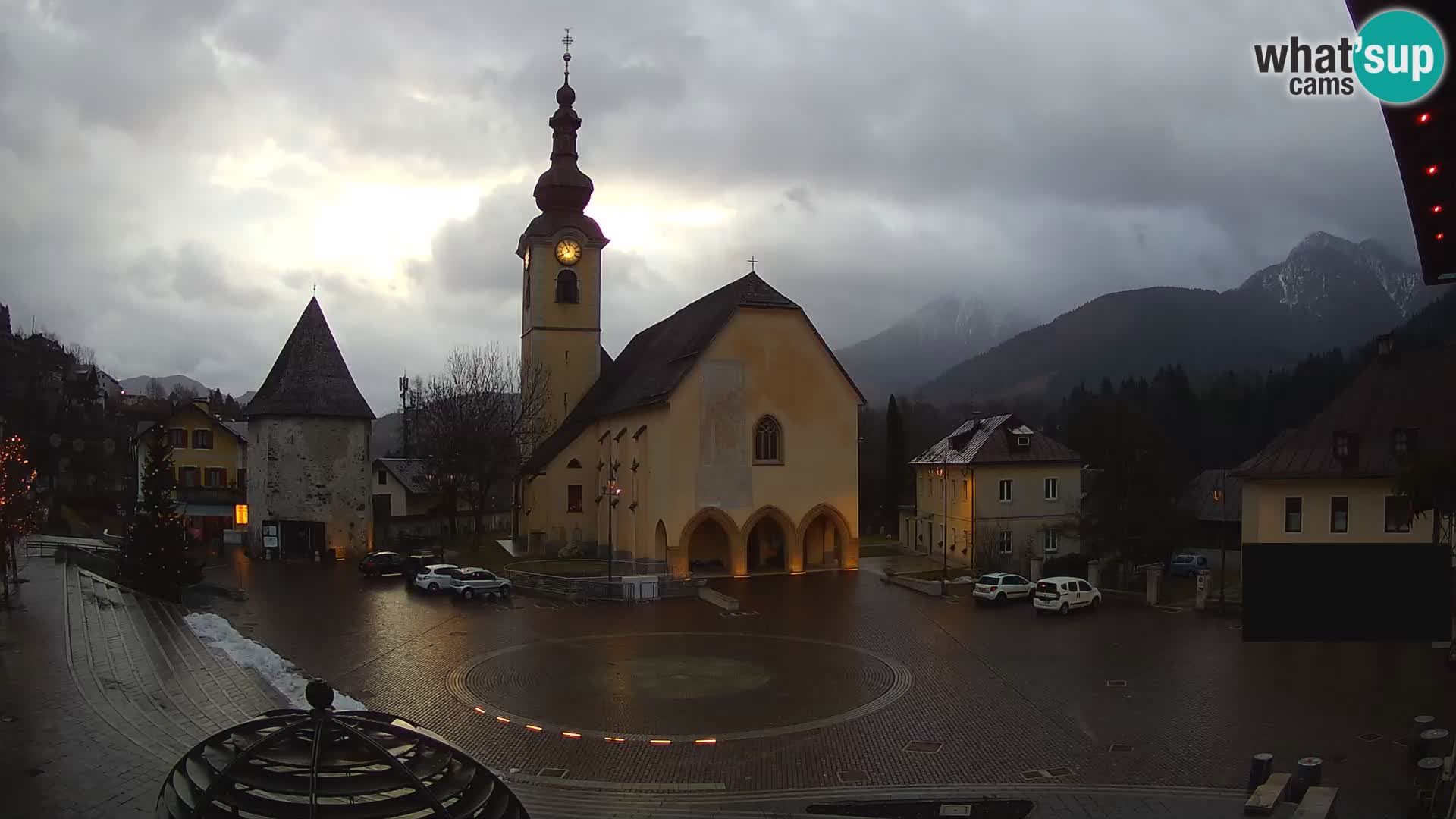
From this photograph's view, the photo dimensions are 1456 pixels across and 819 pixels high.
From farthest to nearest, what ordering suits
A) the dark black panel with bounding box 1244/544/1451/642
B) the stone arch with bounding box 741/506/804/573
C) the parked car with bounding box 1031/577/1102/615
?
the stone arch with bounding box 741/506/804/573, the parked car with bounding box 1031/577/1102/615, the dark black panel with bounding box 1244/544/1451/642

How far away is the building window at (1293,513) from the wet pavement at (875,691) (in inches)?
278

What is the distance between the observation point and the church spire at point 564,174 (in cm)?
4991

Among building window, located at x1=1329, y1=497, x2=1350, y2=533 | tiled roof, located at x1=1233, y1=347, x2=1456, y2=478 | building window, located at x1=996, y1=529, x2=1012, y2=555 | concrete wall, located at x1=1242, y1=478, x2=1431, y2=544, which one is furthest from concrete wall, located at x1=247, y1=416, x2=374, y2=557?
building window, located at x1=1329, y1=497, x2=1350, y2=533

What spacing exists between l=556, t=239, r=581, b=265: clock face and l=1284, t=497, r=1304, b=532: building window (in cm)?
3412

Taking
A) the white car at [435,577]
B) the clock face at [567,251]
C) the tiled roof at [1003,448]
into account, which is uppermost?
the clock face at [567,251]

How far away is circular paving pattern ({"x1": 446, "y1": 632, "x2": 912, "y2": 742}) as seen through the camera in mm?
16031

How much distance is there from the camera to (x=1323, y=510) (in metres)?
30.8

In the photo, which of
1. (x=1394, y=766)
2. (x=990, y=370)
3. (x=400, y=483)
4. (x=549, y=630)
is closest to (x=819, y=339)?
(x=549, y=630)

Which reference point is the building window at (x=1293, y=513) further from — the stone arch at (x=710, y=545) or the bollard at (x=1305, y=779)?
the bollard at (x=1305, y=779)

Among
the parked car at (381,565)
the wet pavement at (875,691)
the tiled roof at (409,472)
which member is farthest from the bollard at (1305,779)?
the tiled roof at (409,472)

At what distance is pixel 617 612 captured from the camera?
28406mm

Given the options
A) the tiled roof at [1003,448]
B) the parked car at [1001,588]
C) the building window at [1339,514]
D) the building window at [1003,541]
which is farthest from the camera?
the tiled roof at [1003,448]

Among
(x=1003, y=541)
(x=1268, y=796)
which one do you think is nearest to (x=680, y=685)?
(x=1268, y=796)

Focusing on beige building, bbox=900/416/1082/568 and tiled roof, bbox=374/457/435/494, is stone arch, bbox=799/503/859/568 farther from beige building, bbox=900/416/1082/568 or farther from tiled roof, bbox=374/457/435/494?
tiled roof, bbox=374/457/435/494
